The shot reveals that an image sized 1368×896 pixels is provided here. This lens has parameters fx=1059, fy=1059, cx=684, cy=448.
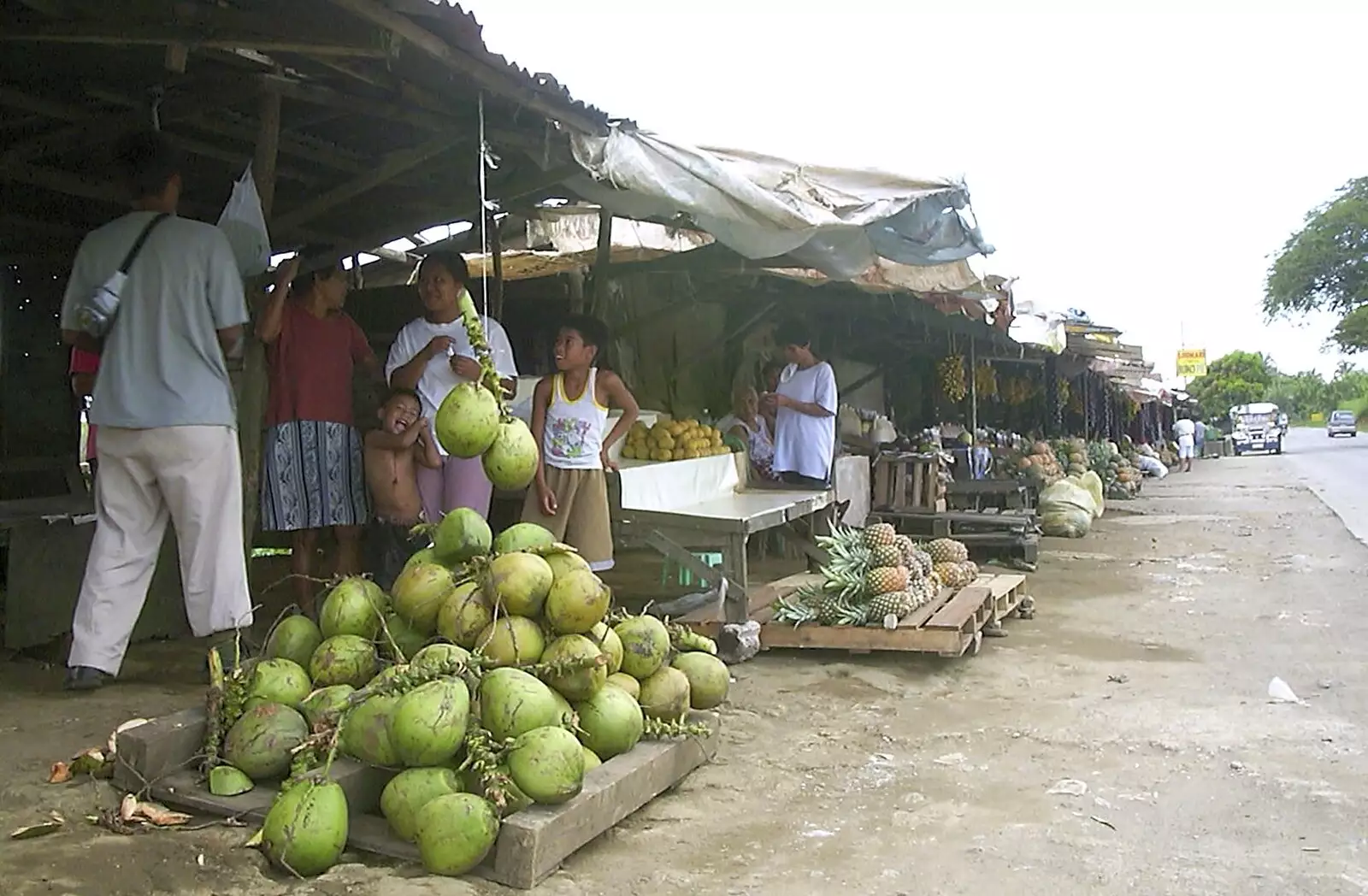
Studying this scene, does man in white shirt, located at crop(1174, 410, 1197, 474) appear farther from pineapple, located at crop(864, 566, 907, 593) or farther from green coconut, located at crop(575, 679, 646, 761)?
green coconut, located at crop(575, 679, 646, 761)

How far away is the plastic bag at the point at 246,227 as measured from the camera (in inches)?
174

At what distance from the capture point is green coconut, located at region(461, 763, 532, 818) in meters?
2.72

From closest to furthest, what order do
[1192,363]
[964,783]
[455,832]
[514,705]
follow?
[455,832], [514,705], [964,783], [1192,363]

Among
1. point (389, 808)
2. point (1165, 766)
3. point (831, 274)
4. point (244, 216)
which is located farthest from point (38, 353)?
point (1165, 766)

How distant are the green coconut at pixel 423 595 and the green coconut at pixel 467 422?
39 cm

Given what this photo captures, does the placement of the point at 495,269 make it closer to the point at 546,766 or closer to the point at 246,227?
the point at 246,227

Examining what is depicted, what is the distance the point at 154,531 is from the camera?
13.6ft

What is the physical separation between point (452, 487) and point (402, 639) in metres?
1.79

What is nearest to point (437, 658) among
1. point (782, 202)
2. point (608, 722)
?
point (608, 722)

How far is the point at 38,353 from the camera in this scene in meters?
7.03

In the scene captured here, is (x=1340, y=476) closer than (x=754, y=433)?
No

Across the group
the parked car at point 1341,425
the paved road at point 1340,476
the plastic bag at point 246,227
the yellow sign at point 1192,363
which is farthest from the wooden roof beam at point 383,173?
the yellow sign at point 1192,363

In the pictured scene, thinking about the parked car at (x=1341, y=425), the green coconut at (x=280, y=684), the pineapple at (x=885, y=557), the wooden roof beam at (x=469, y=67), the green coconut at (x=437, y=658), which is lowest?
the green coconut at (x=280, y=684)

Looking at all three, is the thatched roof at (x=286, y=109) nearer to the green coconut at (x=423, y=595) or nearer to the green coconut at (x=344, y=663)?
the green coconut at (x=423, y=595)
